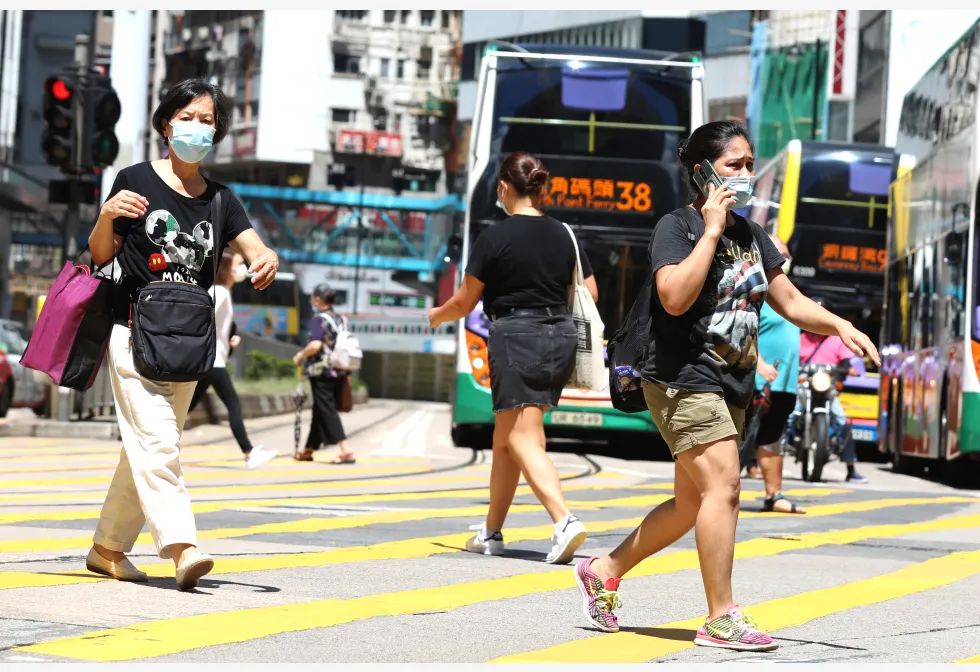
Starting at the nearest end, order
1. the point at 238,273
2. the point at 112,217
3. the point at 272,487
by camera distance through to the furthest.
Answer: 1. the point at 112,217
2. the point at 272,487
3. the point at 238,273

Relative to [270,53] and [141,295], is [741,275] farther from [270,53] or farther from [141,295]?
[270,53]

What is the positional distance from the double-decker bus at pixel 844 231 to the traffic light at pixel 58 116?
32.7 ft

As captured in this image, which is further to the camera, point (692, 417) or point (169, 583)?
point (169, 583)

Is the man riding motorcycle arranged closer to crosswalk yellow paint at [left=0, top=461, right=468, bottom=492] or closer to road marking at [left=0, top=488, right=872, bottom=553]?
crosswalk yellow paint at [left=0, top=461, right=468, bottom=492]

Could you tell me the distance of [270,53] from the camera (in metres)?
124

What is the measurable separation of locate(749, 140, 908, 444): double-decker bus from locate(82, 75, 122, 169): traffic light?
31.3 ft

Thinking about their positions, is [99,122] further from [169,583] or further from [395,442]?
[169,583]

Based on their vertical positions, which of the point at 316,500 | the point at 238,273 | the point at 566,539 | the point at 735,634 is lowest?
the point at 316,500

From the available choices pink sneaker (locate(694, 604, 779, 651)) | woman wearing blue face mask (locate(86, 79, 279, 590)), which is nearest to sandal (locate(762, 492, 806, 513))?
woman wearing blue face mask (locate(86, 79, 279, 590))

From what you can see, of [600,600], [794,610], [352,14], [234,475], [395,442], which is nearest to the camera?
[600,600]

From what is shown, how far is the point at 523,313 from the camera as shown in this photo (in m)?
8.87

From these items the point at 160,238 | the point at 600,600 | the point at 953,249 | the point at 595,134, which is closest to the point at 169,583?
the point at 160,238

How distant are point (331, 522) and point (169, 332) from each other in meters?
3.61

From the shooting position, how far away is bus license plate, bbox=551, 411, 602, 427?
21078 mm
